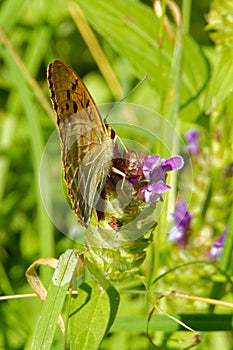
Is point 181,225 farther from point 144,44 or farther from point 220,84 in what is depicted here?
point 144,44

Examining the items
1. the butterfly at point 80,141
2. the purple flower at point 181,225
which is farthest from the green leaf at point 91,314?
the purple flower at point 181,225

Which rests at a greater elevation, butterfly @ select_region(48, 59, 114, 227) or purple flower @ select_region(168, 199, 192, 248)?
butterfly @ select_region(48, 59, 114, 227)

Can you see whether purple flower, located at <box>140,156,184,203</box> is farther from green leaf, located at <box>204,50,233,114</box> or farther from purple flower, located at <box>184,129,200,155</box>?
purple flower, located at <box>184,129,200,155</box>

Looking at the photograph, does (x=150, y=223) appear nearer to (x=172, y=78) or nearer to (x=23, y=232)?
(x=172, y=78)

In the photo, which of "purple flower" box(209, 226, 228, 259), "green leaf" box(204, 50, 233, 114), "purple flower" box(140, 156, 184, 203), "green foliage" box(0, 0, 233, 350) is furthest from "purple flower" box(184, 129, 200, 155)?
"purple flower" box(140, 156, 184, 203)

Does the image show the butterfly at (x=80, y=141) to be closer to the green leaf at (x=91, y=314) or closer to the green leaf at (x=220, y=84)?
the green leaf at (x=91, y=314)
